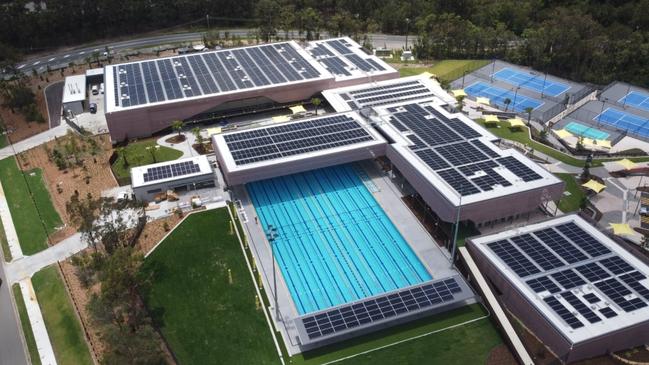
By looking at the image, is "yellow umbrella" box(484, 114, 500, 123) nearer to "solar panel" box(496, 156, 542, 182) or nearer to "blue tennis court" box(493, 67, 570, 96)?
"blue tennis court" box(493, 67, 570, 96)

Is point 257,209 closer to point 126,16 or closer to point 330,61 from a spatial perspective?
point 330,61

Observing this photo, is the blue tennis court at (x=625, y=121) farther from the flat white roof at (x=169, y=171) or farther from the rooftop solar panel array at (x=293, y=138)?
the flat white roof at (x=169, y=171)

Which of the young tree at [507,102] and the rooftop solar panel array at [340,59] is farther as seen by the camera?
the rooftop solar panel array at [340,59]

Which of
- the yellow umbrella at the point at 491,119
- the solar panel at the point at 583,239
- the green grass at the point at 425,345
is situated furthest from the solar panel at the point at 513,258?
Result: the yellow umbrella at the point at 491,119

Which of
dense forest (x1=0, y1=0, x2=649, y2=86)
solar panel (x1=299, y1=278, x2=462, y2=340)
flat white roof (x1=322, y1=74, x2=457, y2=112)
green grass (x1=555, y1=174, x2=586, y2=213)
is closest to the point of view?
solar panel (x1=299, y1=278, x2=462, y2=340)

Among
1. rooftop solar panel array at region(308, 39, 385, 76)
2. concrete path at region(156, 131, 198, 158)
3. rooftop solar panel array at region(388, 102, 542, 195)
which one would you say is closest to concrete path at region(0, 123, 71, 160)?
concrete path at region(156, 131, 198, 158)
